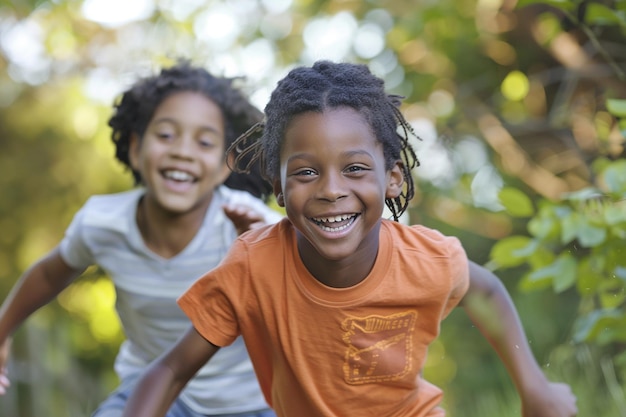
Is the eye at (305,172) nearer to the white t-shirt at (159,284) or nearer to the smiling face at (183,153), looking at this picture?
the white t-shirt at (159,284)

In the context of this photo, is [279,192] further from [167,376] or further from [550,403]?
[550,403]

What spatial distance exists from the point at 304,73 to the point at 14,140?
18.8 ft

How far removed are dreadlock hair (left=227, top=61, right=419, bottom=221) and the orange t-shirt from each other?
9.7 inches

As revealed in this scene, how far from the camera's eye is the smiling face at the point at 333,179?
7.11ft

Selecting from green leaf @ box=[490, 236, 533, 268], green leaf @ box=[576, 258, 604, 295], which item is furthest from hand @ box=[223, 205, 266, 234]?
green leaf @ box=[576, 258, 604, 295]

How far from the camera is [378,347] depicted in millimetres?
2365

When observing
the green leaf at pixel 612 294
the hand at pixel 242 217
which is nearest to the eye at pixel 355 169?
the hand at pixel 242 217

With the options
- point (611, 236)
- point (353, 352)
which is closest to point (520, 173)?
point (611, 236)

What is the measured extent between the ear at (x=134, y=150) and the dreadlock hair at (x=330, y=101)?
3.73ft

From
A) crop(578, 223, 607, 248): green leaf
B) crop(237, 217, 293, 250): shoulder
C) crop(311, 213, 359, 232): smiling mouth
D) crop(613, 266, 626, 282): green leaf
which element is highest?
crop(237, 217, 293, 250): shoulder

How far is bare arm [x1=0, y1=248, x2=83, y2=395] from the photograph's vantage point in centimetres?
321

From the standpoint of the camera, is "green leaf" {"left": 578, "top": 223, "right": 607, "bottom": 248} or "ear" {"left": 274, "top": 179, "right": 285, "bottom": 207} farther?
"green leaf" {"left": 578, "top": 223, "right": 607, "bottom": 248}

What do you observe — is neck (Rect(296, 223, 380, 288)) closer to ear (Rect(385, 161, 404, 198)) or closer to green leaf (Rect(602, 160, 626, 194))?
ear (Rect(385, 161, 404, 198))

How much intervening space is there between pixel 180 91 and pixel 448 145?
2.36 m
